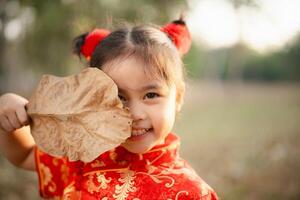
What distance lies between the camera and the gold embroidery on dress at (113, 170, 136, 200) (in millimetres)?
1241

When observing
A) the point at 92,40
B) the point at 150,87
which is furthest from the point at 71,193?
the point at 92,40

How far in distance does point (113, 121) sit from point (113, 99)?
0.07m

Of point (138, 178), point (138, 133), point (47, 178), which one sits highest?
point (138, 133)

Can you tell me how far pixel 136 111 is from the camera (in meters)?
1.20

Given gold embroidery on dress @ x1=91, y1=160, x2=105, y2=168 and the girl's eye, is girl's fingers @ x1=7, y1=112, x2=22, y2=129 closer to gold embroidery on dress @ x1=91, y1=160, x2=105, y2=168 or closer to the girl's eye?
gold embroidery on dress @ x1=91, y1=160, x2=105, y2=168

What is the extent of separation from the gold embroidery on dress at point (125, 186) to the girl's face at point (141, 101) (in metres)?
0.09

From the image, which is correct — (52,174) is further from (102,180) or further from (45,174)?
(102,180)

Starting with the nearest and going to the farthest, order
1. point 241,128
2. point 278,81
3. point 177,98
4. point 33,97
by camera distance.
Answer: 1. point 33,97
2. point 177,98
3. point 241,128
4. point 278,81

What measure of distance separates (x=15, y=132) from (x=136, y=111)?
53 cm

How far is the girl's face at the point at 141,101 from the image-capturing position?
1206mm

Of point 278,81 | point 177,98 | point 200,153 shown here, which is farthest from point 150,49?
point 278,81

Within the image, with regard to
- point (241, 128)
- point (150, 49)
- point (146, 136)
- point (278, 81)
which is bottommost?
point (278, 81)

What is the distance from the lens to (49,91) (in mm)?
1202

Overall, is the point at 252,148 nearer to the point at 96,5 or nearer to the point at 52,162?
the point at 96,5
